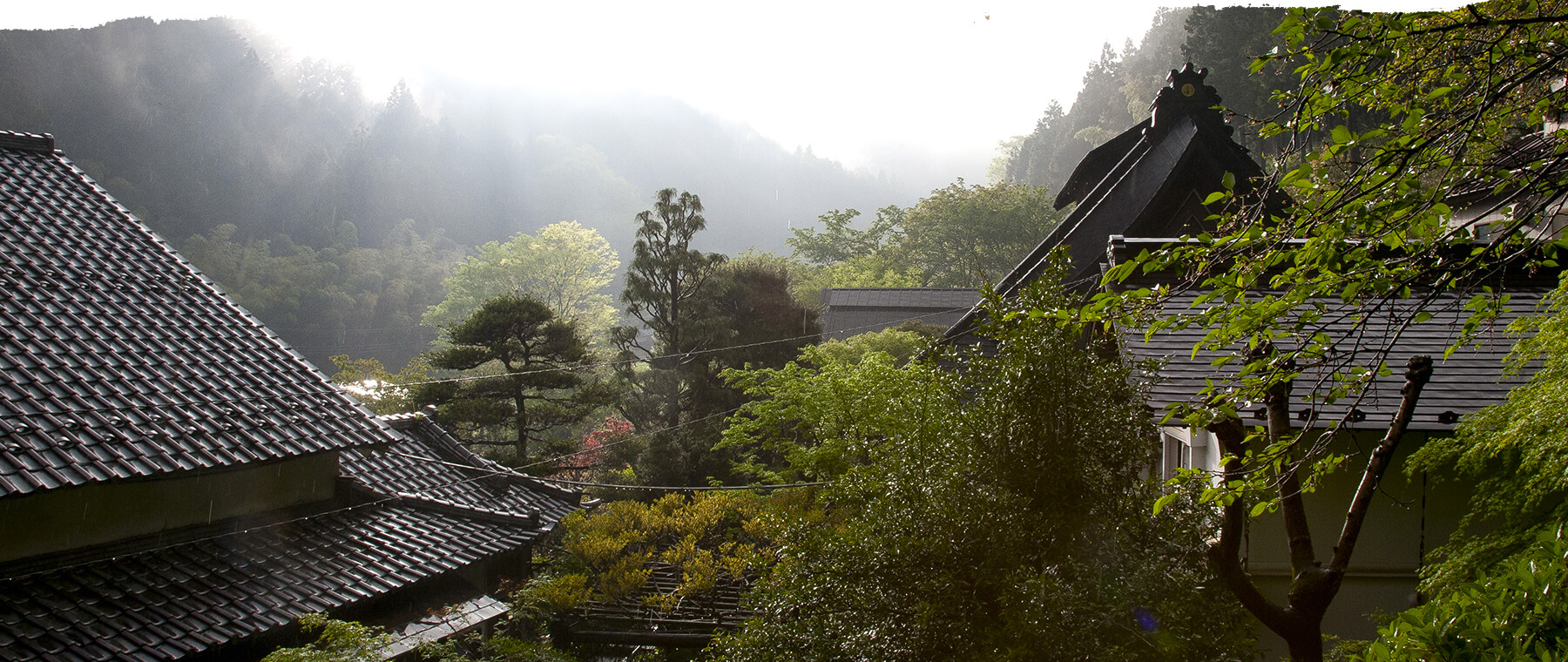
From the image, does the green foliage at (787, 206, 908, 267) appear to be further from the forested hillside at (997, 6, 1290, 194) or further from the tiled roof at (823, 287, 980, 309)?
the tiled roof at (823, 287, 980, 309)

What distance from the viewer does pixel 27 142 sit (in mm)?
10648

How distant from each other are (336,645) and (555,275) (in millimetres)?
50750

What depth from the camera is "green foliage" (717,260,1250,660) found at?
3926mm

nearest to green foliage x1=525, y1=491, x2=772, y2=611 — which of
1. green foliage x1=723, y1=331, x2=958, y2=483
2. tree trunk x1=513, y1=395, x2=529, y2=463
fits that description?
green foliage x1=723, y1=331, x2=958, y2=483

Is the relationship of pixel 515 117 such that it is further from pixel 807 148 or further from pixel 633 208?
pixel 807 148

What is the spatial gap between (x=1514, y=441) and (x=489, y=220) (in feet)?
319

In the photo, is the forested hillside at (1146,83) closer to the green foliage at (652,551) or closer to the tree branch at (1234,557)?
the green foliage at (652,551)

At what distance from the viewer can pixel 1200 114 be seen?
484 inches

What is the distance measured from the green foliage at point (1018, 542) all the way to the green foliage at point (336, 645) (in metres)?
3.81

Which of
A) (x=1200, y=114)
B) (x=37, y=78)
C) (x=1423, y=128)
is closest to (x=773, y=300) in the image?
(x=1200, y=114)

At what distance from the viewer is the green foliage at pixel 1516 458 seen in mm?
4496

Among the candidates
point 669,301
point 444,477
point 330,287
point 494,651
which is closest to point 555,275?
point 330,287

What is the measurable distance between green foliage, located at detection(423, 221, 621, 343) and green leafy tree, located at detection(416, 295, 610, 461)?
31.3 meters

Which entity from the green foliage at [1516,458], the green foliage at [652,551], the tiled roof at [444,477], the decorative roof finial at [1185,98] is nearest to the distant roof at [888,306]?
the green foliage at [652,551]
